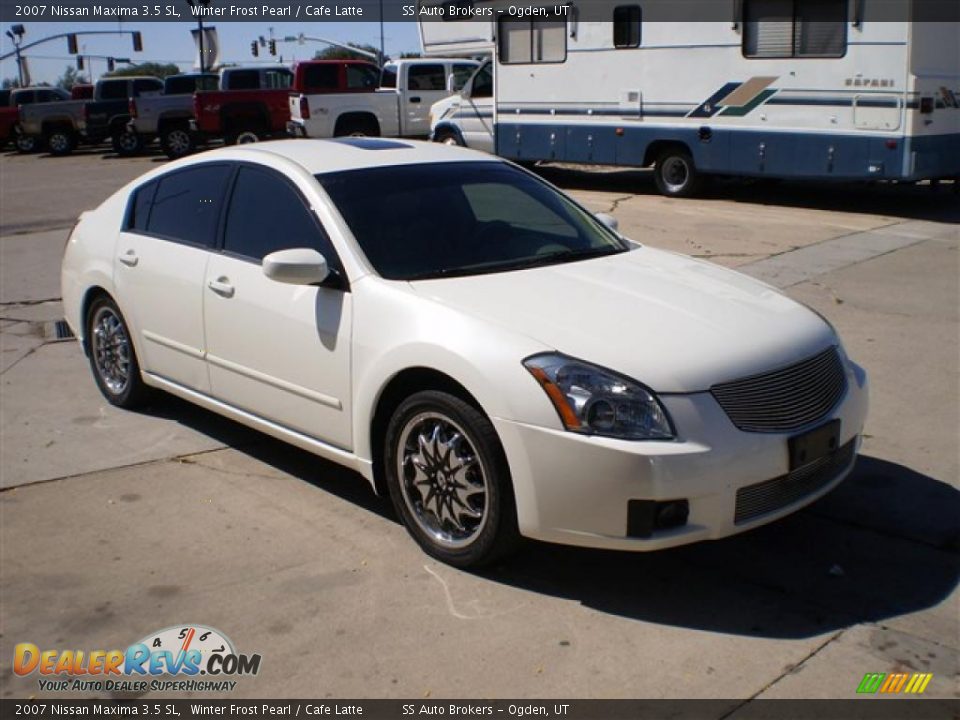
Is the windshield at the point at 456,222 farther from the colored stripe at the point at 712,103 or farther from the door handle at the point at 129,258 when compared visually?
the colored stripe at the point at 712,103

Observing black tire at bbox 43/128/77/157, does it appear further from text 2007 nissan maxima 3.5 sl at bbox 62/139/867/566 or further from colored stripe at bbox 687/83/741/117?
text 2007 nissan maxima 3.5 sl at bbox 62/139/867/566

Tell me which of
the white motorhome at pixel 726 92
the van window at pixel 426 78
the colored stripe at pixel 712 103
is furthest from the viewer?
the van window at pixel 426 78

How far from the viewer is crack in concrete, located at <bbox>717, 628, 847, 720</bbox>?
3402mm

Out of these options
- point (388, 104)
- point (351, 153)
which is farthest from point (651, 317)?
point (388, 104)

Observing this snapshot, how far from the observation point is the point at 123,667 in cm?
380

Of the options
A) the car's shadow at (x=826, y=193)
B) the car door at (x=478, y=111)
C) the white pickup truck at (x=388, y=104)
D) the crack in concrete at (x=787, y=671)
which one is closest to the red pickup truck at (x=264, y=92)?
the white pickup truck at (x=388, y=104)

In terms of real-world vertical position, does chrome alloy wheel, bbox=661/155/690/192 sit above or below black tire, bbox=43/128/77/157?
below

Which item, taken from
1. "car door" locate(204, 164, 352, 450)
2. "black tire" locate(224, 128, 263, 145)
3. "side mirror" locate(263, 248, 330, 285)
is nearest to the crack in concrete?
"car door" locate(204, 164, 352, 450)

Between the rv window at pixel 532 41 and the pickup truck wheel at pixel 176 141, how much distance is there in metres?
12.7

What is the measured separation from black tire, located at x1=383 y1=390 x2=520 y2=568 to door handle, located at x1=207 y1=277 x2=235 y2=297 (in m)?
1.31

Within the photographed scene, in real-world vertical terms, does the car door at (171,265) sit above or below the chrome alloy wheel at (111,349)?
above

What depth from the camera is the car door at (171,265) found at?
5.63 metres

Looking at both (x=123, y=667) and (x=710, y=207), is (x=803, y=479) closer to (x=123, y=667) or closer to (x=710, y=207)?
(x=123, y=667)
